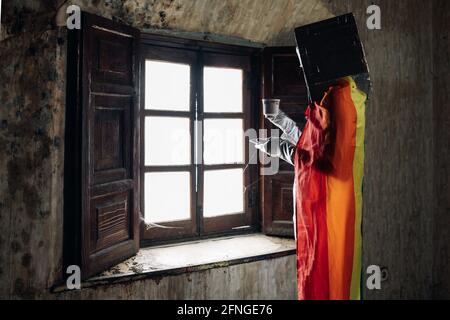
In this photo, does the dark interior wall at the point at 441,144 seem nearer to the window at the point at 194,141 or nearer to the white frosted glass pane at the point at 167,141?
the window at the point at 194,141

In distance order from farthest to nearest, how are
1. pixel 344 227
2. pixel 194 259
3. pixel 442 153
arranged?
pixel 442 153 → pixel 194 259 → pixel 344 227

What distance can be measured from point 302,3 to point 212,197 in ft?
4.40

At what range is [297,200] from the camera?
1739mm

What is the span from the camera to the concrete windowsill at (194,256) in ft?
6.29

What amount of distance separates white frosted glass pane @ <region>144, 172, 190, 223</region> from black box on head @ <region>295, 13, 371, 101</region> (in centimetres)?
104

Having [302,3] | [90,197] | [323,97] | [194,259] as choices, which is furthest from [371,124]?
[90,197]

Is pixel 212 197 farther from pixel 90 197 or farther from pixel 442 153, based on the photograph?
pixel 442 153

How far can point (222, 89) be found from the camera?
2482 mm

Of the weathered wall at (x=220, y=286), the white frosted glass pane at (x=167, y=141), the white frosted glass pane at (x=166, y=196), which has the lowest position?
the weathered wall at (x=220, y=286)

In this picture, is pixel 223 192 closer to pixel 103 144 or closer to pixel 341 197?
pixel 103 144

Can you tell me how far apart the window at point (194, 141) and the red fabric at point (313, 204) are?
2.78 ft

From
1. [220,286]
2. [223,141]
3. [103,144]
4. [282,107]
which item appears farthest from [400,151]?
[103,144]

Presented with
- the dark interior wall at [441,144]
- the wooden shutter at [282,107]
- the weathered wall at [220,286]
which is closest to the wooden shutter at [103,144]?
the weathered wall at [220,286]
